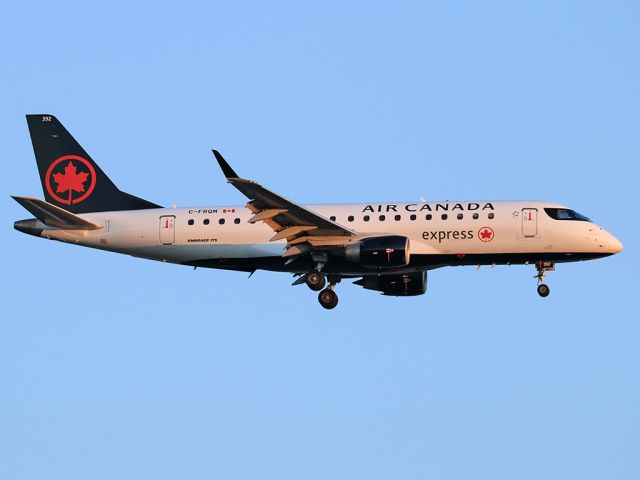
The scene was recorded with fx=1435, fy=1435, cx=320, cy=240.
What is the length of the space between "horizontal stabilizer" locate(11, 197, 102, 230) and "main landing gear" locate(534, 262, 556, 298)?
64.2 ft

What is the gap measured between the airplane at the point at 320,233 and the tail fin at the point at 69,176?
0.05 meters

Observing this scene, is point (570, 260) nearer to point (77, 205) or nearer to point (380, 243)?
point (380, 243)

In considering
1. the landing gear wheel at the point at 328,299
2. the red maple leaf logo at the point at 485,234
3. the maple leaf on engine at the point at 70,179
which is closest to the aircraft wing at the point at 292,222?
the landing gear wheel at the point at 328,299

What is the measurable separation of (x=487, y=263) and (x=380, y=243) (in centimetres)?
480

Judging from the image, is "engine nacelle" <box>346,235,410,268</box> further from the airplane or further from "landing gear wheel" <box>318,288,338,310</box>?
"landing gear wheel" <box>318,288,338,310</box>

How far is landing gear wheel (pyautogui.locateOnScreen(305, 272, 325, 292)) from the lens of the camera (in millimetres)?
62094

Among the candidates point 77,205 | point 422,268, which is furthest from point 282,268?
point 77,205

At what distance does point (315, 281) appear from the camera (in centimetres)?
6206

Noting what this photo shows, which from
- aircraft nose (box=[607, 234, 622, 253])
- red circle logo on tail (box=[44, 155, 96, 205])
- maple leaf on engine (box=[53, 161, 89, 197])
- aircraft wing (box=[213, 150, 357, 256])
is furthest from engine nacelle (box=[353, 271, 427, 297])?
maple leaf on engine (box=[53, 161, 89, 197])

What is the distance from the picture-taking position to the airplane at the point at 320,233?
59938mm

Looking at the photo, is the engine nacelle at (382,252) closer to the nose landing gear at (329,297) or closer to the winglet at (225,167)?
the nose landing gear at (329,297)

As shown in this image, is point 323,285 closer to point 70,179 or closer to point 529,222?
point 529,222

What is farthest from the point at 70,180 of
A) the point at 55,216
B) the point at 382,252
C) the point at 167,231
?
the point at 382,252

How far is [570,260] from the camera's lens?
60.4 metres
